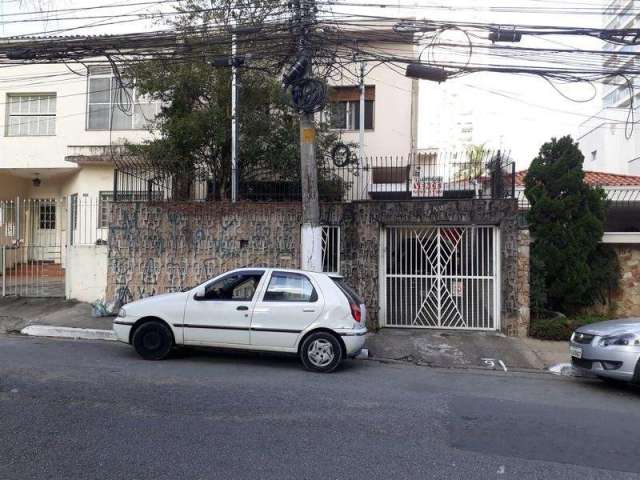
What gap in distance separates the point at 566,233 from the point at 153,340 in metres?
8.23

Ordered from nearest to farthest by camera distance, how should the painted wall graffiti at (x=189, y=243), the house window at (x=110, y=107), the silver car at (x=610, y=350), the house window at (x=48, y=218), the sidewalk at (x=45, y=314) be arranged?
the silver car at (x=610, y=350) < the sidewalk at (x=45, y=314) < the painted wall graffiti at (x=189, y=243) < the house window at (x=110, y=107) < the house window at (x=48, y=218)

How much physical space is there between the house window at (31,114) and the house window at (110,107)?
4.87 feet

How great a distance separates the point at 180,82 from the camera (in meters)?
11.3

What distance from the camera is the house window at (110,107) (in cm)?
1625

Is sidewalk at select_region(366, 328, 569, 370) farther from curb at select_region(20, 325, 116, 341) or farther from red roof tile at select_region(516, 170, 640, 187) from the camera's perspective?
red roof tile at select_region(516, 170, 640, 187)

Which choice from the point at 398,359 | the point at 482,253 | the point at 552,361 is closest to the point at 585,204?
the point at 482,253

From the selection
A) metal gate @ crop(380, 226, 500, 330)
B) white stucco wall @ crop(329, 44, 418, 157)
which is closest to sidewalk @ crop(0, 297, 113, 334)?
metal gate @ crop(380, 226, 500, 330)

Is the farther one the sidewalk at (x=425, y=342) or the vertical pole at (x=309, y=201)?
the vertical pole at (x=309, y=201)

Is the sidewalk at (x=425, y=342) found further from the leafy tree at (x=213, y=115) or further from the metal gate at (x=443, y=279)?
the leafy tree at (x=213, y=115)

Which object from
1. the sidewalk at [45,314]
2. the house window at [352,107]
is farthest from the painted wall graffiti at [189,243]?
the house window at [352,107]

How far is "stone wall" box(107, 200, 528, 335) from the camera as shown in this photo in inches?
421

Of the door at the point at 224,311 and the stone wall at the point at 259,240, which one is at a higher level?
the stone wall at the point at 259,240

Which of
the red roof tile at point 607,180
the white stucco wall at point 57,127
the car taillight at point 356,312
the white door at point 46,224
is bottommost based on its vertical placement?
the car taillight at point 356,312

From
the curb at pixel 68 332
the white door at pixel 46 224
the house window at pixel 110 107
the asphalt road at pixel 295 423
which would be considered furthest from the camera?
the house window at pixel 110 107
